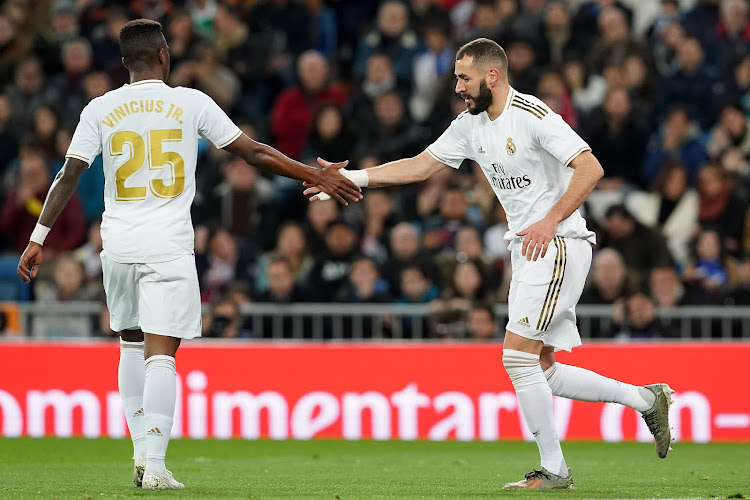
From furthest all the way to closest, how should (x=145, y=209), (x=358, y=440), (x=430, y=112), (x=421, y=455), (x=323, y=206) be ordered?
(x=430, y=112) < (x=323, y=206) < (x=358, y=440) < (x=421, y=455) < (x=145, y=209)

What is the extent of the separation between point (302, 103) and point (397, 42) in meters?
1.46

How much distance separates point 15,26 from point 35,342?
263 inches

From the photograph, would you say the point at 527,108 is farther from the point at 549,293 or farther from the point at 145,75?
the point at 145,75

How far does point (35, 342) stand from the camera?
12.8m

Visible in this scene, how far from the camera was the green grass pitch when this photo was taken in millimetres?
7348

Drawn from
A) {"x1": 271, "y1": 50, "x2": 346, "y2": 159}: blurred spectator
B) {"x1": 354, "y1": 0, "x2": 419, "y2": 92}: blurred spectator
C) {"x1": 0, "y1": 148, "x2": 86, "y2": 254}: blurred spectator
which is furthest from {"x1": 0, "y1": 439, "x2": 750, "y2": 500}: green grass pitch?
{"x1": 354, "y1": 0, "x2": 419, "y2": 92}: blurred spectator

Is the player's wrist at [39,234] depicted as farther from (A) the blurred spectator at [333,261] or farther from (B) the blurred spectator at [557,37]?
(B) the blurred spectator at [557,37]

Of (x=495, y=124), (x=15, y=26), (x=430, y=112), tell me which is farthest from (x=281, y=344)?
(x=15, y=26)

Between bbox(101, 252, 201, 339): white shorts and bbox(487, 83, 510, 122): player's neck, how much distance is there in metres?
1.95

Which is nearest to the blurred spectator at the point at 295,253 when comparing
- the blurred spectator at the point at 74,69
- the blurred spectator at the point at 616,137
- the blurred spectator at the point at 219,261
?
the blurred spectator at the point at 219,261

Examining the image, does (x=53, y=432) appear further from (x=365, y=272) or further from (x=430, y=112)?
(x=430, y=112)

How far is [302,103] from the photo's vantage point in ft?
53.1

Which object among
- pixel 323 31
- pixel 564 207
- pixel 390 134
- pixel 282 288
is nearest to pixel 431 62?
pixel 390 134

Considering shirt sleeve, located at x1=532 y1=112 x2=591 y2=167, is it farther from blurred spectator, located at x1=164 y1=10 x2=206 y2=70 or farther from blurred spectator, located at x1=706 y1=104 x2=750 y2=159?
blurred spectator, located at x1=164 y1=10 x2=206 y2=70
